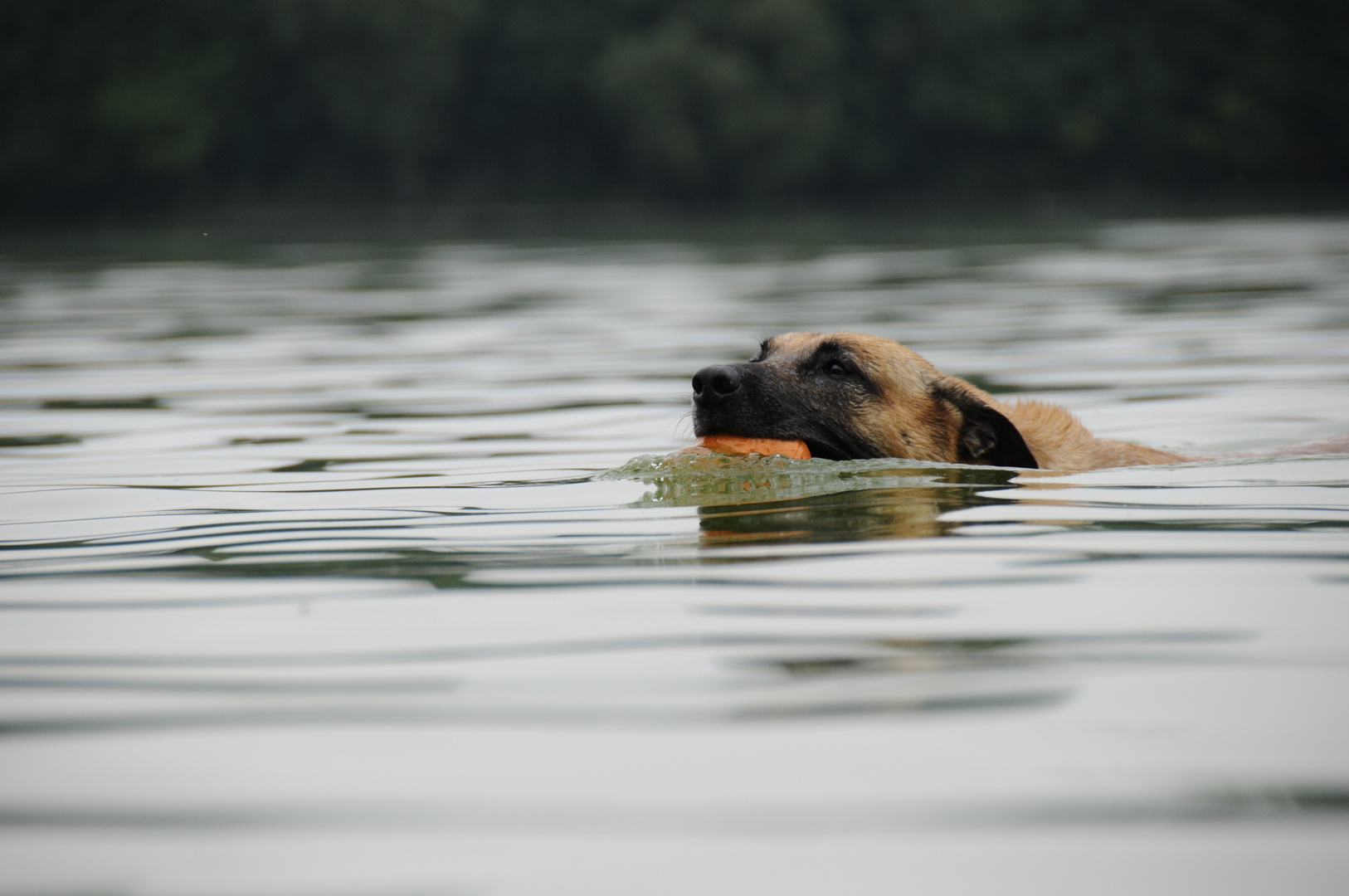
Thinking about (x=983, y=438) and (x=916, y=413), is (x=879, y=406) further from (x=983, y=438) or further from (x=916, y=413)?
(x=983, y=438)

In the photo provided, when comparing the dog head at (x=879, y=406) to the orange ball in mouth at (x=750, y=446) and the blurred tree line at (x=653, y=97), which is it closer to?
the orange ball in mouth at (x=750, y=446)

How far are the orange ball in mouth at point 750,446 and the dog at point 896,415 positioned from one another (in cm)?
13

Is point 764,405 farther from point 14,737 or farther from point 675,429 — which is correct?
point 14,737

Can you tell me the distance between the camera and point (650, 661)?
356 centimetres

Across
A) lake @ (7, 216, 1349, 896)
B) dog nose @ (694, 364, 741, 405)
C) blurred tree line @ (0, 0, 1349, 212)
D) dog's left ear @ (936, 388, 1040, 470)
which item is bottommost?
lake @ (7, 216, 1349, 896)

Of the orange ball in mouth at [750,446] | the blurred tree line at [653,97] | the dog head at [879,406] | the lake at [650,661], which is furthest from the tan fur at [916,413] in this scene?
the blurred tree line at [653,97]

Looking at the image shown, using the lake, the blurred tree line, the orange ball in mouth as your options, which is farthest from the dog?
the blurred tree line

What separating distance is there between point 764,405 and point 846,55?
67.1 m

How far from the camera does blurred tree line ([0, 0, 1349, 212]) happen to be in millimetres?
61938

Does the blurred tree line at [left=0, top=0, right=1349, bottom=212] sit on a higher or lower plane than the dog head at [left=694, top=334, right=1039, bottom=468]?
higher

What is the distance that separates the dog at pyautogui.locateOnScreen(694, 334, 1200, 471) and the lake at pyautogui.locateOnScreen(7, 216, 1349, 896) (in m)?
0.28

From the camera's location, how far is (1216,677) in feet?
11.0

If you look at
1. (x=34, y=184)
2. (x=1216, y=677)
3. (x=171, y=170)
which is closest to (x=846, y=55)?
(x=171, y=170)

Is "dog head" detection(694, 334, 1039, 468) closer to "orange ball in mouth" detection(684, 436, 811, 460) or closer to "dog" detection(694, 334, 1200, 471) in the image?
"dog" detection(694, 334, 1200, 471)
